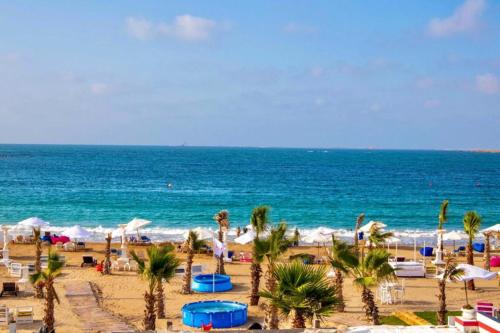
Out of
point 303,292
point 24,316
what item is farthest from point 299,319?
point 24,316

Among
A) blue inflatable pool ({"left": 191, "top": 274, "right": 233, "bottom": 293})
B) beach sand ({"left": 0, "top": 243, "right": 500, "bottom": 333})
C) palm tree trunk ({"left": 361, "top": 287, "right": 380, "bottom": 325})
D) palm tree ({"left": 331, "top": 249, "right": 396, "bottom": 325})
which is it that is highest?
palm tree ({"left": 331, "top": 249, "right": 396, "bottom": 325})

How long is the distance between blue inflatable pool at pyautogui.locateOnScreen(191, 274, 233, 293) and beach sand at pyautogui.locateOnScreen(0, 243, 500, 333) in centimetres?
40

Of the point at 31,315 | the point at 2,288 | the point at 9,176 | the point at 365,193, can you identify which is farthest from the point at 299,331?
the point at 9,176

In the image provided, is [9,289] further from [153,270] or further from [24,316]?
[153,270]

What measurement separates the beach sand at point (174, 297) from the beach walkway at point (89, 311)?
216 millimetres

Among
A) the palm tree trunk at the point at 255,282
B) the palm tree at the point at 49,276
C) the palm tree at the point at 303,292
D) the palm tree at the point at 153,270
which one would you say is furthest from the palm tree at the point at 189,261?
the palm tree at the point at 303,292

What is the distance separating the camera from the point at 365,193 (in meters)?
79.6

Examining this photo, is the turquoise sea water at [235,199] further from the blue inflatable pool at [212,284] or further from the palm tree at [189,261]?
the palm tree at [189,261]

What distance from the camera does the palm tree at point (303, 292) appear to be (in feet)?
43.1

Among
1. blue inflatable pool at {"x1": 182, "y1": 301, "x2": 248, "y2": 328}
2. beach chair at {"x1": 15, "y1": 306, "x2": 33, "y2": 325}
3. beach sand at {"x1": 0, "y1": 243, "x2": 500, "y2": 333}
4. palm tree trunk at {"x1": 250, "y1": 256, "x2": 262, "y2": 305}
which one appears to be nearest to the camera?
beach chair at {"x1": 15, "y1": 306, "x2": 33, "y2": 325}

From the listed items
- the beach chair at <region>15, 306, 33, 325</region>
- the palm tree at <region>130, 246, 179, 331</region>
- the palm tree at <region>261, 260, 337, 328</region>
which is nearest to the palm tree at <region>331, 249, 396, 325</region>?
the palm tree at <region>261, 260, 337, 328</region>

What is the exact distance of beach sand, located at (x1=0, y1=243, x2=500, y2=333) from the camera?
19.3 meters

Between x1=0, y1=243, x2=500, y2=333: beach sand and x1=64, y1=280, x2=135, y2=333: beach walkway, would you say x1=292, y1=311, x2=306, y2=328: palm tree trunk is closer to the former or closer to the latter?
x1=0, y1=243, x2=500, y2=333: beach sand

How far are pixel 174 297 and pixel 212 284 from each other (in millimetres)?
1792
